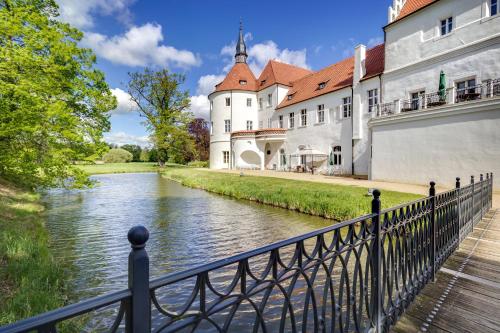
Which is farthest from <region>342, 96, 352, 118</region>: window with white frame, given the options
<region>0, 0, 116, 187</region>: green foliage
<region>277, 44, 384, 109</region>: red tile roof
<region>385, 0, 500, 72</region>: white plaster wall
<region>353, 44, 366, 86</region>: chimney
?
<region>0, 0, 116, 187</region>: green foliage

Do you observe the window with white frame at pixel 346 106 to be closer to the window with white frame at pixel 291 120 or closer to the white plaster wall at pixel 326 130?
the white plaster wall at pixel 326 130

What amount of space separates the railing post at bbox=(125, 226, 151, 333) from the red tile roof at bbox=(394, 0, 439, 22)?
21.0 m

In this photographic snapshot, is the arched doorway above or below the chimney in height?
below

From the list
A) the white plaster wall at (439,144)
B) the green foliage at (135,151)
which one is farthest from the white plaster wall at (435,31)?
the green foliage at (135,151)

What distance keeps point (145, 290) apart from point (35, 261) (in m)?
5.38

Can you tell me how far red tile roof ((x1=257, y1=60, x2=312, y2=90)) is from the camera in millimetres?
33375

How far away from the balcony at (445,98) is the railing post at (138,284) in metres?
16.4

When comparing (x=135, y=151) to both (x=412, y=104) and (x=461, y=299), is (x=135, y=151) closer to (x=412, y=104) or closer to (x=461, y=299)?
(x=412, y=104)

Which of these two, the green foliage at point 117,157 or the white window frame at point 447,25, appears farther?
the green foliage at point 117,157

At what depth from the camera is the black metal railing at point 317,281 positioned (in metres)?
1.17

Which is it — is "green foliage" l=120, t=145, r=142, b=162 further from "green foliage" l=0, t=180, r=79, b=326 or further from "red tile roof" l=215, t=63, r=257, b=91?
"green foliage" l=0, t=180, r=79, b=326

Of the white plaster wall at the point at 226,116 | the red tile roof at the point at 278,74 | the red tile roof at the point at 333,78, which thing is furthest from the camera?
the white plaster wall at the point at 226,116

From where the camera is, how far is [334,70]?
26.9 m

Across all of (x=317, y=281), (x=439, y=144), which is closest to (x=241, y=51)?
(x=439, y=144)
